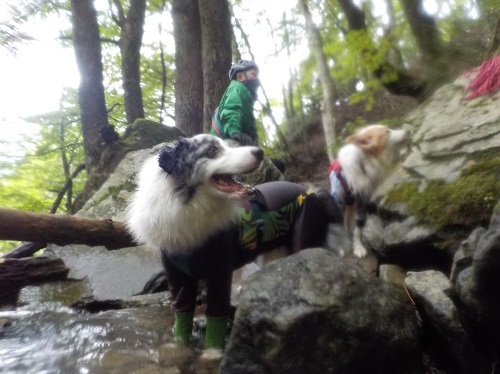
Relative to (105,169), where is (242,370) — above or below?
below

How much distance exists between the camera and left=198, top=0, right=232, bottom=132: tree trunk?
7188 mm

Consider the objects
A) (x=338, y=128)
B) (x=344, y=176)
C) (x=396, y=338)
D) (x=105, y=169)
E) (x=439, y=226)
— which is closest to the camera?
(x=396, y=338)

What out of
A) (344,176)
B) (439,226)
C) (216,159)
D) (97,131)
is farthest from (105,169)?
(439,226)

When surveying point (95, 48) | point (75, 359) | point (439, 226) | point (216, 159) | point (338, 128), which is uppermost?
point (95, 48)

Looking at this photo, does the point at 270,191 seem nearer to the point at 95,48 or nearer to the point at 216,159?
the point at 216,159

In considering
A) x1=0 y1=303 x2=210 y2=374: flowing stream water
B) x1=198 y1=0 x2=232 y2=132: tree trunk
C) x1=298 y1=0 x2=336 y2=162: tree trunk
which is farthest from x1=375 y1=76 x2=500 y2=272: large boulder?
x1=198 y1=0 x2=232 y2=132: tree trunk

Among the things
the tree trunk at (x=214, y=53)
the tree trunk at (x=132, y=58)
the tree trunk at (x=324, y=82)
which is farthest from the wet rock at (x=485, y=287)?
the tree trunk at (x=132, y=58)

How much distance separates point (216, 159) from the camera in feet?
9.26

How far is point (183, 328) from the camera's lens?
121 inches

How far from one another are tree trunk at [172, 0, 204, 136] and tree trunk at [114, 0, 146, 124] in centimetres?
167

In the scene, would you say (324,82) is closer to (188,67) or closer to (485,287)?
(188,67)

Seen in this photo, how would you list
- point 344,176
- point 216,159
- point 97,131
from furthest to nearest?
point 97,131 → point 344,176 → point 216,159

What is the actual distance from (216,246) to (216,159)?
1.96 ft

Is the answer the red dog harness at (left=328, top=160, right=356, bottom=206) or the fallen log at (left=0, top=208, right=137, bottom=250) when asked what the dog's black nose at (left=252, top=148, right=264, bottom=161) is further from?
the red dog harness at (left=328, top=160, right=356, bottom=206)
